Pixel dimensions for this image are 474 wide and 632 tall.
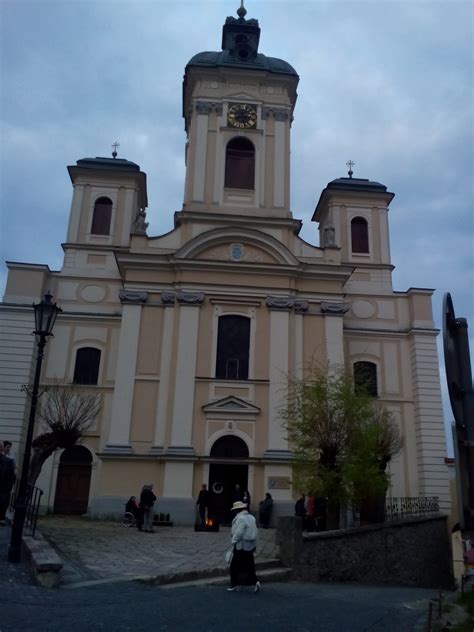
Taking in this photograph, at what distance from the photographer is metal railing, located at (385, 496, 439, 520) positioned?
20.0 m

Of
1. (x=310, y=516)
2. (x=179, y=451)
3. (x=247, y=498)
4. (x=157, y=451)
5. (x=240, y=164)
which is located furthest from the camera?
(x=240, y=164)

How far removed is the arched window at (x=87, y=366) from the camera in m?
26.3

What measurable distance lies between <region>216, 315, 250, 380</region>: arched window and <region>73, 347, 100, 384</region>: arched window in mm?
5399

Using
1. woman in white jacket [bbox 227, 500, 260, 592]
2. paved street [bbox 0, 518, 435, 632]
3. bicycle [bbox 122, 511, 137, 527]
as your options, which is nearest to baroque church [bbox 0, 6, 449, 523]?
bicycle [bbox 122, 511, 137, 527]

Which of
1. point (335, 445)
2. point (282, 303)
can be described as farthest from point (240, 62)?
point (335, 445)

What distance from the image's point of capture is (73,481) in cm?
2492

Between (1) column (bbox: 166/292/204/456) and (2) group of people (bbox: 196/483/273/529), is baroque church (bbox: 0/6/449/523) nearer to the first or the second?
(1) column (bbox: 166/292/204/456)

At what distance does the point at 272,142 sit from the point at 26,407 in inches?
638

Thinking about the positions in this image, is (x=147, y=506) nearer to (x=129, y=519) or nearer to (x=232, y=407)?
(x=129, y=519)

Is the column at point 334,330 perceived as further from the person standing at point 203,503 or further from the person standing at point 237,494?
the person standing at point 203,503

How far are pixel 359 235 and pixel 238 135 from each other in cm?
793

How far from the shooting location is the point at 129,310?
25297mm

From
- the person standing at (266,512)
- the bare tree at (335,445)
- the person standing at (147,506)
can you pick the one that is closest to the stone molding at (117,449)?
the person standing at (147,506)

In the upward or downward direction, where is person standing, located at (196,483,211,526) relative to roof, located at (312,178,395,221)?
downward
